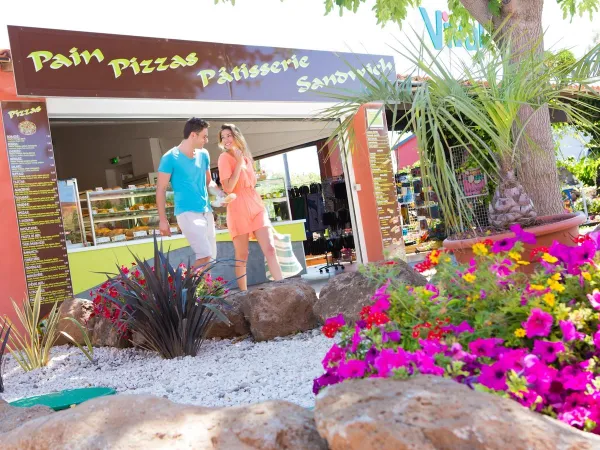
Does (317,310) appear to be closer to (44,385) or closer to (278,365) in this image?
(278,365)

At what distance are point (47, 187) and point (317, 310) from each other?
3.51 m

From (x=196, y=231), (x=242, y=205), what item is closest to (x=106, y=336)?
(x=196, y=231)

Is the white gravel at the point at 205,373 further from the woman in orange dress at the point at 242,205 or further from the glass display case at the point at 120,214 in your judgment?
the glass display case at the point at 120,214

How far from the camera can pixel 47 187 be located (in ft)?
21.1

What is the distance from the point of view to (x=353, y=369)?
1821 mm

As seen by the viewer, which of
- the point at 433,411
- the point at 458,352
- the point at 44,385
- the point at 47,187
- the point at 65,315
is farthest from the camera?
the point at 47,187

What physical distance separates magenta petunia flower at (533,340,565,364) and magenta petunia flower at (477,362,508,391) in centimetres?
18

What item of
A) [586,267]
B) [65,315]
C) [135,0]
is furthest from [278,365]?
[135,0]

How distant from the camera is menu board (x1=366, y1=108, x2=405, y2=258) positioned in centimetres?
929

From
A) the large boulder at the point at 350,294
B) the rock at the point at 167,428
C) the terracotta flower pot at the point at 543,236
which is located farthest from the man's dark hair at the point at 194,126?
the rock at the point at 167,428

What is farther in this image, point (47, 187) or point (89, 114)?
point (89, 114)

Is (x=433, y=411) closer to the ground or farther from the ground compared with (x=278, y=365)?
farther from the ground

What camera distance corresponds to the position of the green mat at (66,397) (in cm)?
306

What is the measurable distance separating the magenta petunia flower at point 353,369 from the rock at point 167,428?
0.70 feet
